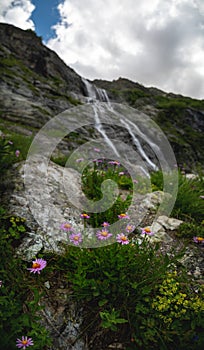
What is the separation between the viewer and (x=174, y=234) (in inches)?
113

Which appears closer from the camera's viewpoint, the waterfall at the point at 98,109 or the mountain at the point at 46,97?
the mountain at the point at 46,97

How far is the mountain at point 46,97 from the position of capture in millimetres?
12812

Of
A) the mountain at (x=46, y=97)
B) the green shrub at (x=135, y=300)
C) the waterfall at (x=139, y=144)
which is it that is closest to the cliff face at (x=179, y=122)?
the mountain at (x=46, y=97)

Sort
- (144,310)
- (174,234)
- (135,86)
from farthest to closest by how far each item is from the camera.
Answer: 1. (135,86)
2. (174,234)
3. (144,310)

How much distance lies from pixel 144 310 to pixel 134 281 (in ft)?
0.68

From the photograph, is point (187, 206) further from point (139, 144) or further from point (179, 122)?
point (179, 122)

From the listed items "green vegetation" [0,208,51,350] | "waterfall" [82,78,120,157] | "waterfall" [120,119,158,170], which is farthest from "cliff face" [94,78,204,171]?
"green vegetation" [0,208,51,350]

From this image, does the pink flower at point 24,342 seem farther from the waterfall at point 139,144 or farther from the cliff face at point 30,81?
the waterfall at point 139,144

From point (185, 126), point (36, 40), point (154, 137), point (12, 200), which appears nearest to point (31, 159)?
point (12, 200)

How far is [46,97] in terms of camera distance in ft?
53.5

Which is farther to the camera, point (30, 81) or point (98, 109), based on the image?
point (98, 109)

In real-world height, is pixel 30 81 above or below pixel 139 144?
above

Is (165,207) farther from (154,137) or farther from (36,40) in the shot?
(36,40)

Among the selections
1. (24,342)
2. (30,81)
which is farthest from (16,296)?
(30,81)
